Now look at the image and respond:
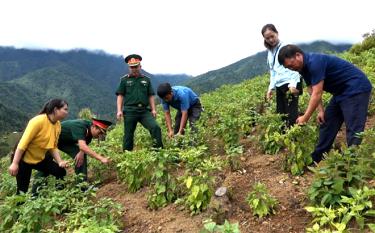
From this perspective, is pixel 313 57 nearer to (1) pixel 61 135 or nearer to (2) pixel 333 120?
(2) pixel 333 120

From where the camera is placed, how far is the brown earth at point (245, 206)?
4.84 metres

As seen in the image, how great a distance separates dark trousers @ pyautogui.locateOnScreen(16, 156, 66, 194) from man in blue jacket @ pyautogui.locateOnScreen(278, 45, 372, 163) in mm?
3762

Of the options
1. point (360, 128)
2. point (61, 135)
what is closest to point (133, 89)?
point (61, 135)

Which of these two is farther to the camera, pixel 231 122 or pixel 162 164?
pixel 231 122

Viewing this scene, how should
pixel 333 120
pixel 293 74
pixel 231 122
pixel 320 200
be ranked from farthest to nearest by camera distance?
pixel 231 122 < pixel 293 74 < pixel 333 120 < pixel 320 200

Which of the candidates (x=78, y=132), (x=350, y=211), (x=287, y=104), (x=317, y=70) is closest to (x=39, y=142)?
(x=78, y=132)

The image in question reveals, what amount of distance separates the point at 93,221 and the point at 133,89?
3.56 meters

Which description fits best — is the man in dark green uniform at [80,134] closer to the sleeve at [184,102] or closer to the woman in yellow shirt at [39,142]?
the woman in yellow shirt at [39,142]

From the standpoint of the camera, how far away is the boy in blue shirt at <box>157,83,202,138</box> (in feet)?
26.0

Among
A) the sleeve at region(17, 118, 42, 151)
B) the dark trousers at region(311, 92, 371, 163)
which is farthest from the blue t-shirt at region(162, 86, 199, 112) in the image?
the dark trousers at region(311, 92, 371, 163)

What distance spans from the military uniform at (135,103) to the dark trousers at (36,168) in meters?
1.56

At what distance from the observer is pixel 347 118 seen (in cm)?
533

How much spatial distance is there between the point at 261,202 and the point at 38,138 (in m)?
3.36

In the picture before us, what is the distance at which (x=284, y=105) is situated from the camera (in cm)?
711
